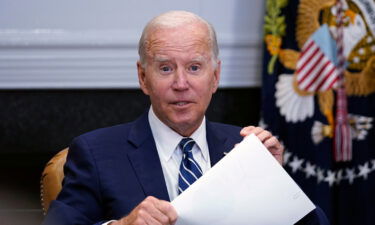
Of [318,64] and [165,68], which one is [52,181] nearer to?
[165,68]

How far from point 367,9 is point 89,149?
194 centimetres

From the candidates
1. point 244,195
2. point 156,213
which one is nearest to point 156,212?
point 156,213

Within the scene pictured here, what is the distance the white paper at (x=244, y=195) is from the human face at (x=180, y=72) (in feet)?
1.05

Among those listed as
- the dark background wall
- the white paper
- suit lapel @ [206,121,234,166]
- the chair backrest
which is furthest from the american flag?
the white paper

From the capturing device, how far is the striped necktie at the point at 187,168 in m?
1.96

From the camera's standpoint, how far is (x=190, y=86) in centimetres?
198

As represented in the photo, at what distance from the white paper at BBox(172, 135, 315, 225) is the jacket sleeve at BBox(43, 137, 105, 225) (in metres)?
0.37

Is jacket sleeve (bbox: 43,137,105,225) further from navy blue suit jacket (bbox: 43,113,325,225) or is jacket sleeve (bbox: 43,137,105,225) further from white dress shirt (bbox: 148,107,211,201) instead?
white dress shirt (bbox: 148,107,211,201)

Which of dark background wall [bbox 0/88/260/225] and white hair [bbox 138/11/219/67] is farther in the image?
dark background wall [bbox 0/88/260/225]

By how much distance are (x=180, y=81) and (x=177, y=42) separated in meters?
0.13

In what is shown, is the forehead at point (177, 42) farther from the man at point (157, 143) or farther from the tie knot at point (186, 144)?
the tie knot at point (186, 144)

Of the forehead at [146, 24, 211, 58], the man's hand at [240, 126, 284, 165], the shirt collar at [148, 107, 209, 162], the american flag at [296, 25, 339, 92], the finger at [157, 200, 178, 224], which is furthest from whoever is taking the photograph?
the american flag at [296, 25, 339, 92]

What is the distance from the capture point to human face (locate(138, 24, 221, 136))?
197 cm

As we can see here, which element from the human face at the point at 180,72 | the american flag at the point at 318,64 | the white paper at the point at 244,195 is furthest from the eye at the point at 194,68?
the american flag at the point at 318,64
